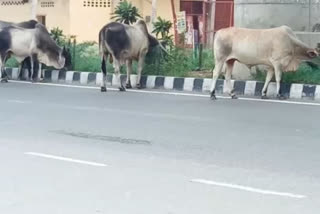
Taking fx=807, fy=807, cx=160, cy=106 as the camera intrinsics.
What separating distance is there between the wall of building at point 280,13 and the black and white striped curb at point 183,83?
1552 millimetres

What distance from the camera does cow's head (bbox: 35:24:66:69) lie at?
17.4 meters

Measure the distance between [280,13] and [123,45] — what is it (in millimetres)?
3121

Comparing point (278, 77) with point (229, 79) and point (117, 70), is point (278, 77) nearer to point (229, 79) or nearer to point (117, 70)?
point (229, 79)

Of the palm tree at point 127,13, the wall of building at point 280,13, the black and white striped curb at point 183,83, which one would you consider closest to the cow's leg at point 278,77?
the black and white striped curb at point 183,83

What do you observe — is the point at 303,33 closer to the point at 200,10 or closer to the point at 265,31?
the point at 265,31

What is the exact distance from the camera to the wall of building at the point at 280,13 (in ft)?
51.6

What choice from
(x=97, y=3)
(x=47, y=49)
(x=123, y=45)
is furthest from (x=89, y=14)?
(x=123, y=45)

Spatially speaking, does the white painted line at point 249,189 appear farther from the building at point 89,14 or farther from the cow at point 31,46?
the building at point 89,14

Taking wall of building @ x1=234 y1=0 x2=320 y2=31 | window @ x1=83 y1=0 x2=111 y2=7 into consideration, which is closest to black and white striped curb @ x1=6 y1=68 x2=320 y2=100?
wall of building @ x1=234 y1=0 x2=320 y2=31

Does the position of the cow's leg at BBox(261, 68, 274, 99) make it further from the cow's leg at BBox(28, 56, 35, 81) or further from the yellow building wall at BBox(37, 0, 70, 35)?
the yellow building wall at BBox(37, 0, 70, 35)

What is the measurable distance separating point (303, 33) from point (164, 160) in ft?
27.3

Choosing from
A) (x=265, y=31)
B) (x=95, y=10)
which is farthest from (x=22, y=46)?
(x=95, y=10)

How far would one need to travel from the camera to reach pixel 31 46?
57.1ft

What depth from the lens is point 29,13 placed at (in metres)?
28.7
